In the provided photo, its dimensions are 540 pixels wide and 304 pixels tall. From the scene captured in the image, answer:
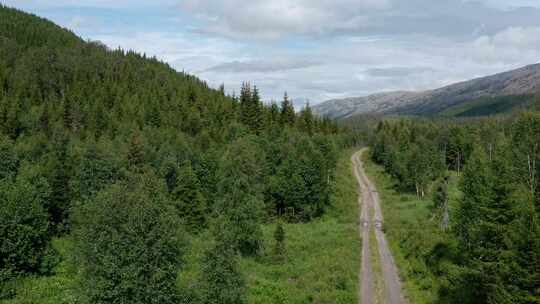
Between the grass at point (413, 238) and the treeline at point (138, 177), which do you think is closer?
the treeline at point (138, 177)

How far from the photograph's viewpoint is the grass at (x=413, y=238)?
42.9 meters

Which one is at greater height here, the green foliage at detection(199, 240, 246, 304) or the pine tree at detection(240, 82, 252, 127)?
the pine tree at detection(240, 82, 252, 127)

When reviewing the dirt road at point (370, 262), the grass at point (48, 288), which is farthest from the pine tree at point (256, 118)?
the grass at point (48, 288)

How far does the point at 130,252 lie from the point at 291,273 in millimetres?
24139

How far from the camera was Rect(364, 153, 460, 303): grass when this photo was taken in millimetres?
42938

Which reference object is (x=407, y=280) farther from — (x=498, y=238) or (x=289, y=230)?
(x=289, y=230)

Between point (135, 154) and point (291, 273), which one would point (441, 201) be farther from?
point (135, 154)

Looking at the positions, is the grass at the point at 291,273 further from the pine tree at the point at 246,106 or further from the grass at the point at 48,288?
the pine tree at the point at 246,106

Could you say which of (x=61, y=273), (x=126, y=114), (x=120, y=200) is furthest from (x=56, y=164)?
(x=126, y=114)

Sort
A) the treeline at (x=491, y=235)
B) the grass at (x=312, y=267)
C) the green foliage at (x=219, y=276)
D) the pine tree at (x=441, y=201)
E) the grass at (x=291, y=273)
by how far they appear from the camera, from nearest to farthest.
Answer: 1. the treeline at (x=491, y=235)
2. the green foliage at (x=219, y=276)
3. the grass at (x=291, y=273)
4. the grass at (x=312, y=267)
5. the pine tree at (x=441, y=201)

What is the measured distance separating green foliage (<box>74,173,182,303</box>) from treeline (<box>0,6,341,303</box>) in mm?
82

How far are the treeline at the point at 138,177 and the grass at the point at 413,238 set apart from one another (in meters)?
14.0

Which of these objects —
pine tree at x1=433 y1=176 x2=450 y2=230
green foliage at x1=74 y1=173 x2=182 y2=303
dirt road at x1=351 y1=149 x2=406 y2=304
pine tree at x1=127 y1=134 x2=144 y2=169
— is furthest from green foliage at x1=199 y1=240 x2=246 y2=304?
pine tree at x1=433 y1=176 x2=450 y2=230

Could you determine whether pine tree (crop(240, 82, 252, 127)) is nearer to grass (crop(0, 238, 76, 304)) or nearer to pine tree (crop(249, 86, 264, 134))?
pine tree (crop(249, 86, 264, 134))
